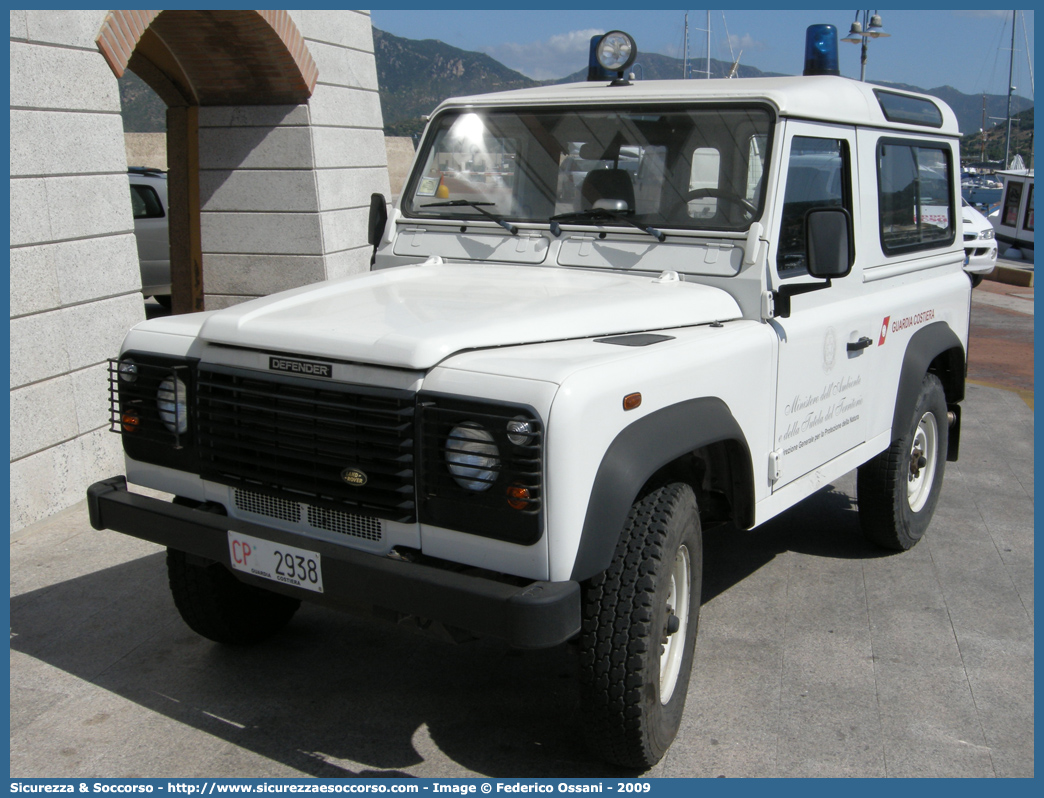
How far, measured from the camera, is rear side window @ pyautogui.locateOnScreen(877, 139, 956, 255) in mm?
4727

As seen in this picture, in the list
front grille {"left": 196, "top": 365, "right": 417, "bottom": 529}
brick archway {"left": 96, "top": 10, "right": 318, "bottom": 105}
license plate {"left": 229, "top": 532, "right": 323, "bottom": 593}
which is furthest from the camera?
brick archway {"left": 96, "top": 10, "right": 318, "bottom": 105}

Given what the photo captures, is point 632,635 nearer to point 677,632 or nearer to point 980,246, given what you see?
point 677,632

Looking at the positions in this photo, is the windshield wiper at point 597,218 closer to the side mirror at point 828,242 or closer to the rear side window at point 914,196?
the side mirror at point 828,242

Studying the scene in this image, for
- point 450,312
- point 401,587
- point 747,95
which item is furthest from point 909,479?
point 401,587

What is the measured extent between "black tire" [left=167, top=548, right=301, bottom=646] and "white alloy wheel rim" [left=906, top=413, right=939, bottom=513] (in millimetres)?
3333

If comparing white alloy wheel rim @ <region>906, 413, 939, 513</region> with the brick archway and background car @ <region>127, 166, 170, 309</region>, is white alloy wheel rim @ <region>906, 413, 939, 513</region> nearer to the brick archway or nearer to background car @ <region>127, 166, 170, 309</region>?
the brick archway

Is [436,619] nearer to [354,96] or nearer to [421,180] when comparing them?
[421,180]

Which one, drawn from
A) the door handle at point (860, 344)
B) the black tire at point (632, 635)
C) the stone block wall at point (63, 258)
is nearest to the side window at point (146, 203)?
the stone block wall at point (63, 258)

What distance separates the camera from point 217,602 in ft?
12.5

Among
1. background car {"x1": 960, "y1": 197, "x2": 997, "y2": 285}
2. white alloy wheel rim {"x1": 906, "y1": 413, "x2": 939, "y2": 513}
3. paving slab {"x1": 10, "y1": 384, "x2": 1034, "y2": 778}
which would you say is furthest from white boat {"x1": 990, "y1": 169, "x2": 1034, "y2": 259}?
paving slab {"x1": 10, "y1": 384, "x2": 1034, "y2": 778}

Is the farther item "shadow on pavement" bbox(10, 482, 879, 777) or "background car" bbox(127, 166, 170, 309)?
"background car" bbox(127, 166, 170, 309)

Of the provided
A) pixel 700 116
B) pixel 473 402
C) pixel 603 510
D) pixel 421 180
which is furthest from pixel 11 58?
pixel 603 510

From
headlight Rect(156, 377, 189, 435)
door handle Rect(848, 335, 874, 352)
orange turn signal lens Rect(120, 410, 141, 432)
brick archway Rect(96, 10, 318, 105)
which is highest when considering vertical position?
brick archway Rect(96, 10, 318, 105)

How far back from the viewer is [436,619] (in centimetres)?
274
